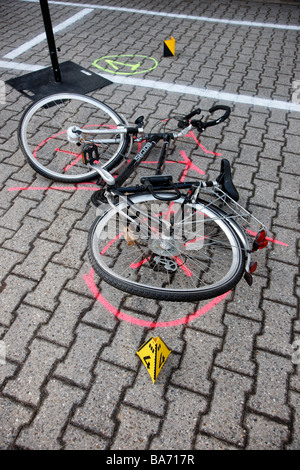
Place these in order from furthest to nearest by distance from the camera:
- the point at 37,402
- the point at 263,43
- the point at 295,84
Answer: the point at 263,43
the point at 295,84
the point at 37,402

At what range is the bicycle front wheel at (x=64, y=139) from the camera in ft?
13.0

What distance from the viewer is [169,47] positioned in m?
6.36

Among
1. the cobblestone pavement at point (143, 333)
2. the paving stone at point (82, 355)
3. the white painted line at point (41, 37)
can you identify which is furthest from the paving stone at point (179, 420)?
the white painted line at point (41, 37)

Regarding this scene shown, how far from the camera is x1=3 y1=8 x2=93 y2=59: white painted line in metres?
6.65

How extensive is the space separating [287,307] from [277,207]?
129cm

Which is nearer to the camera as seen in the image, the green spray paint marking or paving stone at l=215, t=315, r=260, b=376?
paving stone at l=215, t=315, r=260, b=376

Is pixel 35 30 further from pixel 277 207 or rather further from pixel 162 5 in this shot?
pixel 277 207

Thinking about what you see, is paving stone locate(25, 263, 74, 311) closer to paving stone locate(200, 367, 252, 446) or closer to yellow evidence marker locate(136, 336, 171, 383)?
yellow evidence marker locate(136, 336, 171, 383)

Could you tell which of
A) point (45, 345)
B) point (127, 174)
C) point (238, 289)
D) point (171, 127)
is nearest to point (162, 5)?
point (171, 127)

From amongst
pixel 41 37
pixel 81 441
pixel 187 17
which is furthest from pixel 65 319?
pixel 187 17

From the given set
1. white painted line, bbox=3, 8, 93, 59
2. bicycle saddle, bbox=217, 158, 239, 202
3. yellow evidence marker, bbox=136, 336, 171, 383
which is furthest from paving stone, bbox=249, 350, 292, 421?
white painted line, bbox=3, 8, 93, 59

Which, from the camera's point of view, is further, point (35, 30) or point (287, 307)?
point (35, 30)

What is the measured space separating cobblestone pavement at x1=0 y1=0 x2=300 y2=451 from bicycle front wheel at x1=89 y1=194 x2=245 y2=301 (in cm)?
26
